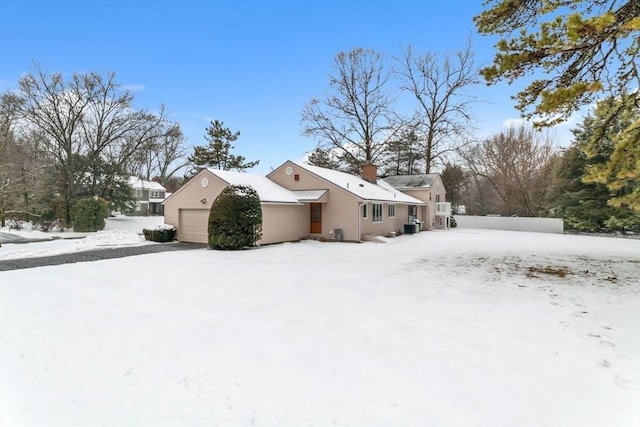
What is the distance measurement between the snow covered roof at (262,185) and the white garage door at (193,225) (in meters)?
2.04

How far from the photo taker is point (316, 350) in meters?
4.44

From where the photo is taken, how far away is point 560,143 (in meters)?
30.9

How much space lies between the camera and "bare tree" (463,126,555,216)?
30.1 meters

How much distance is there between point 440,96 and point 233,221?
25.7 m

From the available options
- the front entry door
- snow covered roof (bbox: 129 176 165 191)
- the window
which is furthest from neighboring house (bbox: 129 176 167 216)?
the window

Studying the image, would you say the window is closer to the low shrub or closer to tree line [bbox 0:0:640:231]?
tree line [bbox 0:0:640:231]

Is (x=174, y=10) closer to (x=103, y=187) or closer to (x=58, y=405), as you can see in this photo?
(x=58, y=405)

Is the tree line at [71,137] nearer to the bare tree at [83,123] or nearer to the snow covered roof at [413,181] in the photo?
the bare tree at [83,123]

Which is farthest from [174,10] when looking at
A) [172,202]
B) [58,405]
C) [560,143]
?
[560,143]

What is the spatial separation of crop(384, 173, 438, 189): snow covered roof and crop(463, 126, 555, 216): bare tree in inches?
327

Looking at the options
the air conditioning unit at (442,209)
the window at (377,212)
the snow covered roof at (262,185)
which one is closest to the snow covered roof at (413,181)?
the air conditioning unit at (442,209)

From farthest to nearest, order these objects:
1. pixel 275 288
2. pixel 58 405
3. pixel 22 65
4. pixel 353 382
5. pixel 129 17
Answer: pixel 22 65 < pixel 129 17 < pixel 275 288 < pixel 353 382 < pixel 58 405

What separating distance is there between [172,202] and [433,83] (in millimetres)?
25899

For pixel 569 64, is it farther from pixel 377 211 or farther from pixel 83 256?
pixel 83 256
